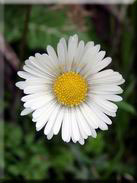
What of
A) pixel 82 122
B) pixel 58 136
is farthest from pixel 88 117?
pixel 58 136

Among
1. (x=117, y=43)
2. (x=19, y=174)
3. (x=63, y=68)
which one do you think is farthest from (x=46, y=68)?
(x=117, y=43)

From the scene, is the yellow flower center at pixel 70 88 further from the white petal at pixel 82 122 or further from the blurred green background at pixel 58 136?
the blurred green background at pixel 58 136

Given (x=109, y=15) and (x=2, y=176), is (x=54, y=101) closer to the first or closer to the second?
(x=2, y=176)

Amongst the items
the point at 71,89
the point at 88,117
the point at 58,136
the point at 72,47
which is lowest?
the point at 58,136

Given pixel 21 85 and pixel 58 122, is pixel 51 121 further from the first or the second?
pixel 21 85

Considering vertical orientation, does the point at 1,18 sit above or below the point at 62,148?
above

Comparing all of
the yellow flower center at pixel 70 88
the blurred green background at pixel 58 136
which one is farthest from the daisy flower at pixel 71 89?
the blurred green background at pixel 58 136
